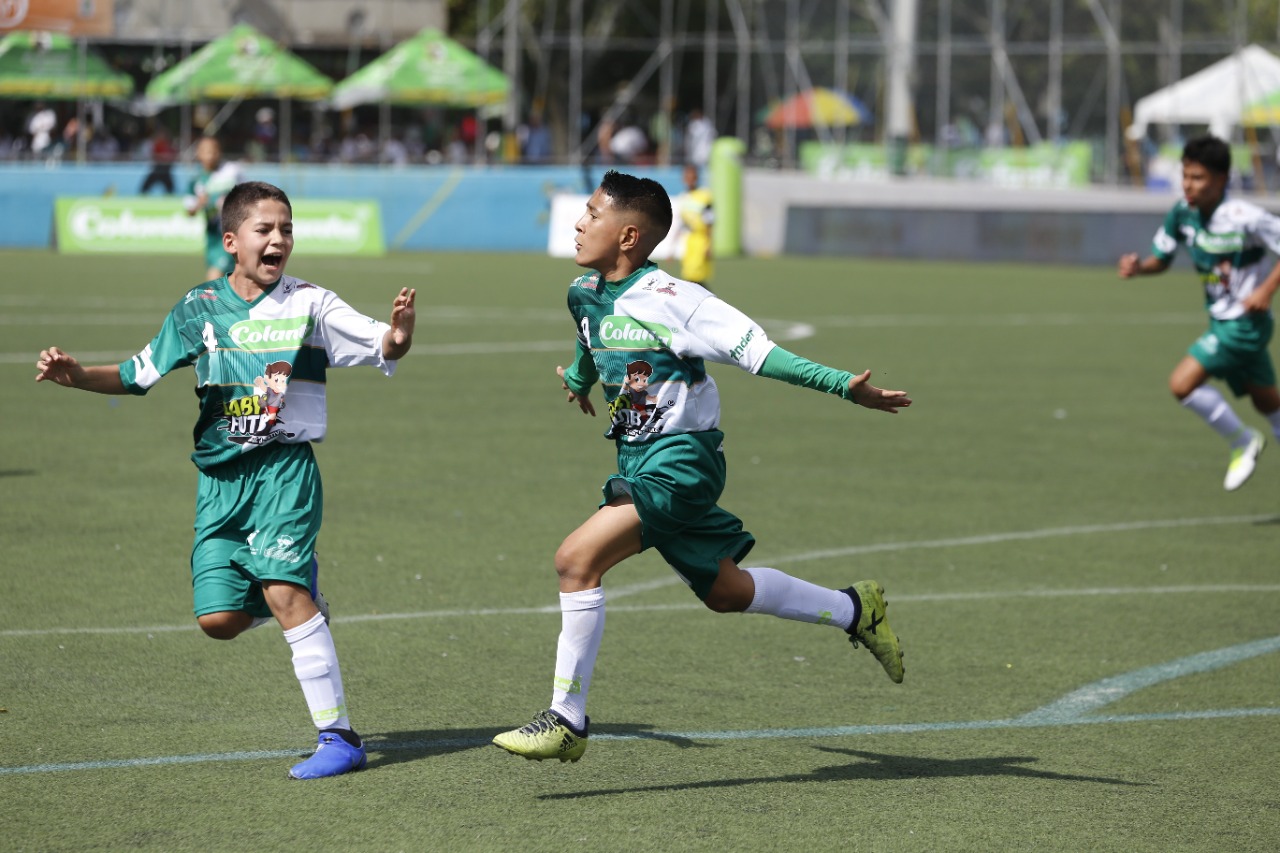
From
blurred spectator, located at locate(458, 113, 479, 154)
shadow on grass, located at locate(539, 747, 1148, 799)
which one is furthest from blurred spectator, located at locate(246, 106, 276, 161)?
shadow on grass, located at locate(539, 747, 1148, 799)

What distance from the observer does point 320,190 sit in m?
34.7

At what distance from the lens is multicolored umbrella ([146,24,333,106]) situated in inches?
1661

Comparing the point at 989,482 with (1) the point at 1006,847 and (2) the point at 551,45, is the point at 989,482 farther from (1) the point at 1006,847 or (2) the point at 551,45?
(2) the point at 551,45

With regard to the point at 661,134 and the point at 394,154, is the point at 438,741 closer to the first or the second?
the point at 394,154

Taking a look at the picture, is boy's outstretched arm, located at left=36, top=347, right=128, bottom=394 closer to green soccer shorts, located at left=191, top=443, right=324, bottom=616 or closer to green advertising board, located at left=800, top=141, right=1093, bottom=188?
green soccer shorts, located at left=191, top=443, right=324, bottom=616

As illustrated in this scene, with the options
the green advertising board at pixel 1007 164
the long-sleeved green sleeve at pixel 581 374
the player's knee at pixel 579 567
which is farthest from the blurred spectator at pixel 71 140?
the player's knee at pixel 579 567

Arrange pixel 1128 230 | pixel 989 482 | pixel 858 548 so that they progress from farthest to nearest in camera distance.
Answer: pixel 1128 230
pixel 989 482
pixel 858 548

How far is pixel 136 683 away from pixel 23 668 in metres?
0.49

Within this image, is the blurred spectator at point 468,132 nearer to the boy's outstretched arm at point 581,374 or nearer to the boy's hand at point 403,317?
the boy's outstretched arm at point 581,374

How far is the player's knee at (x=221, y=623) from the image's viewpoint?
5.36 metres

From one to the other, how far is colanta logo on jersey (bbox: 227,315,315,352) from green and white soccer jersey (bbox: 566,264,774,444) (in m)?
0.86

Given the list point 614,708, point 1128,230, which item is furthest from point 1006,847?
point 1128,230

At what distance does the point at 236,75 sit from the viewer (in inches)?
1671

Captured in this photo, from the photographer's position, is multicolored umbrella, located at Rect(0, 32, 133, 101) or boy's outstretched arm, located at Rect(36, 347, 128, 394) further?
multicolored umbrella, located at Rect(0, 32, 133, 101)
